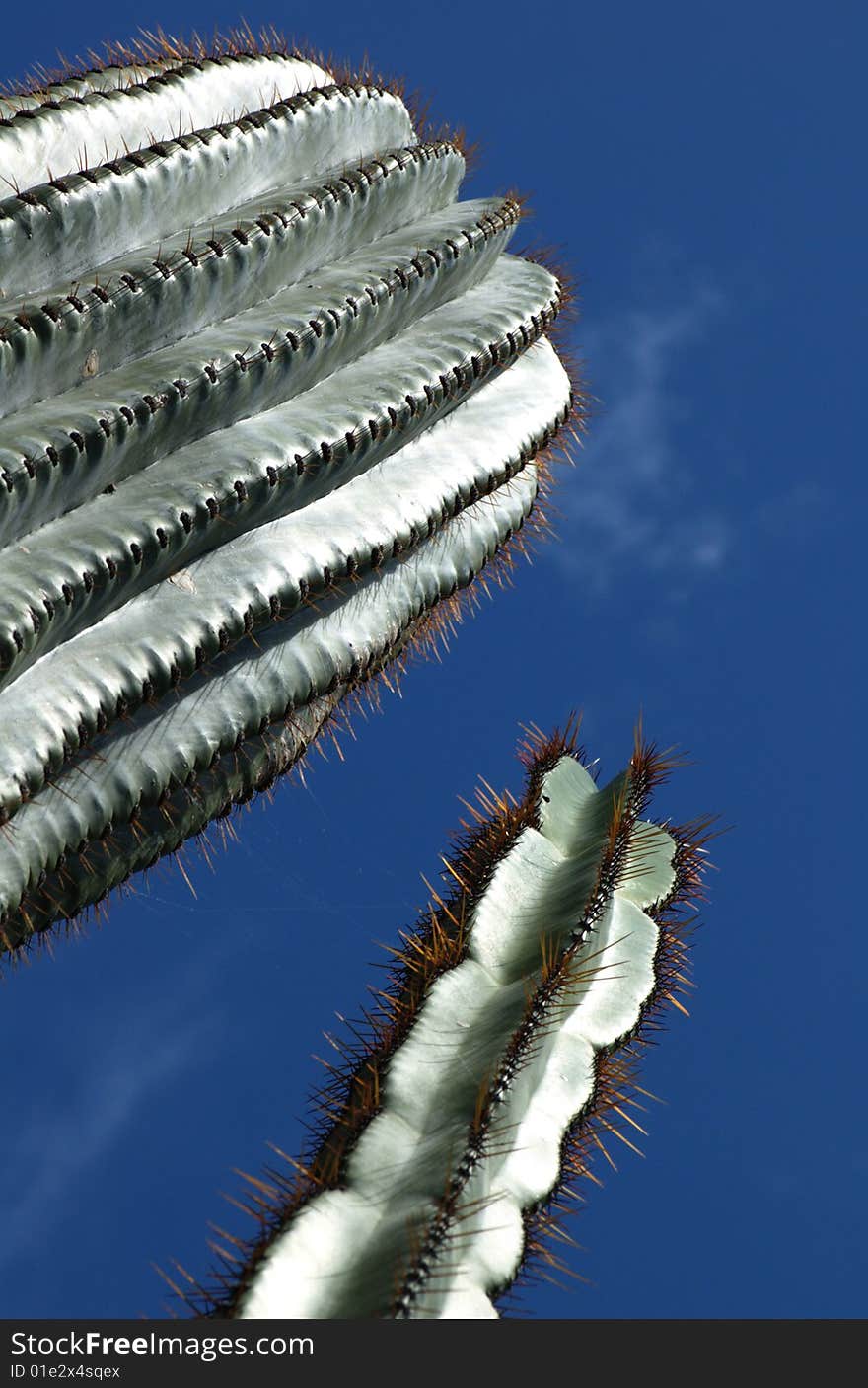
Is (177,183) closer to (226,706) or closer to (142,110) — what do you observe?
(142,110)

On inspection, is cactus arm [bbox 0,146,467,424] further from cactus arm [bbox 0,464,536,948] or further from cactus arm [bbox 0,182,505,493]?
cactus arm [bbox 0,464,536,948]

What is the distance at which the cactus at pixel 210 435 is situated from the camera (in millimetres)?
3514

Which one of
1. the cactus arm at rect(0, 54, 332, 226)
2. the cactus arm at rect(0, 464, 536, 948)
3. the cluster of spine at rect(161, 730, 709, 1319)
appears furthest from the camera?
the cactus arm at rect(0, 54, 332, 226)

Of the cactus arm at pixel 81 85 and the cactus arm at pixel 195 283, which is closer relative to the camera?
the cactus arm at pixel 195 283

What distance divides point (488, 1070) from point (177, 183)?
2.31 meters

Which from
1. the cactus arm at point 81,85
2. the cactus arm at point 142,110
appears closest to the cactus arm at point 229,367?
the cactus arm at point 142,110

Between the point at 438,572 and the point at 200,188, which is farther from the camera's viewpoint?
the point at 438,572

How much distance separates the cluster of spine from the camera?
2.97 meters

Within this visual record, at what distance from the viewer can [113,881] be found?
398 centimetres

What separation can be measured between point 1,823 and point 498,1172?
4.29ft

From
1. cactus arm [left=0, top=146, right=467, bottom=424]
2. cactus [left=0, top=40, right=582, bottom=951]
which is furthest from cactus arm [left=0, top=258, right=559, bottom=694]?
cactus arm [left=0, top=146, right=467, bottom=424]

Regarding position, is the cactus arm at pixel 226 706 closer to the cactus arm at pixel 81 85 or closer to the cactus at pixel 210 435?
the cactus at pixel 210 435
